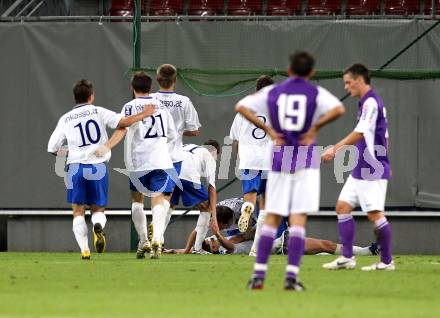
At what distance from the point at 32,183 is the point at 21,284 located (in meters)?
8.15

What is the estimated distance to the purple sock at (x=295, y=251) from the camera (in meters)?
9.35

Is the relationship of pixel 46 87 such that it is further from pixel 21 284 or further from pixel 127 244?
pixel 21 284

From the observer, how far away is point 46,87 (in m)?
18.5

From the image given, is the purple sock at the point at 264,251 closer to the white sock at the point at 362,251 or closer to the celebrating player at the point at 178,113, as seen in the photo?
the celebrating player at the point at 178,113

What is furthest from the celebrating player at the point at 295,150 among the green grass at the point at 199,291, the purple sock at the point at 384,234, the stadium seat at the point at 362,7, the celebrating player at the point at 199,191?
the stadium seat at the point at 362,7

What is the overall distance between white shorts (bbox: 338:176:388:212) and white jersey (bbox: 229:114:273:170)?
3.63 metres

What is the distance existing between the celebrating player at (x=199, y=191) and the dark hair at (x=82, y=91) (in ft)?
8.88

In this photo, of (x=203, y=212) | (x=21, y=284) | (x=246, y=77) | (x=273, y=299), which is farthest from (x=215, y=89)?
(x=273, y=299)

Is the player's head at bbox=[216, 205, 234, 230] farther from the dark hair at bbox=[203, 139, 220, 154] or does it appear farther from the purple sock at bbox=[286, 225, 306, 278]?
the purple sock at bbox=[286, 225, 306, 278]

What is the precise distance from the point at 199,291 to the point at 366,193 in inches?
114

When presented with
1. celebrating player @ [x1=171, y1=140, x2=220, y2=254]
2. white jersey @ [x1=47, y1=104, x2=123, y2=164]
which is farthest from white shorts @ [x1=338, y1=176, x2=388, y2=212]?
celebrating player @ [x1=171, y1=140, x2=220, y2=254]

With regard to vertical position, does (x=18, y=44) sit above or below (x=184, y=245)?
above

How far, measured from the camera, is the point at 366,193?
12000 millimetres

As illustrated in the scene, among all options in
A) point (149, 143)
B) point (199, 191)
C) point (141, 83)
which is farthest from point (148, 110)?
point (199, 191)
